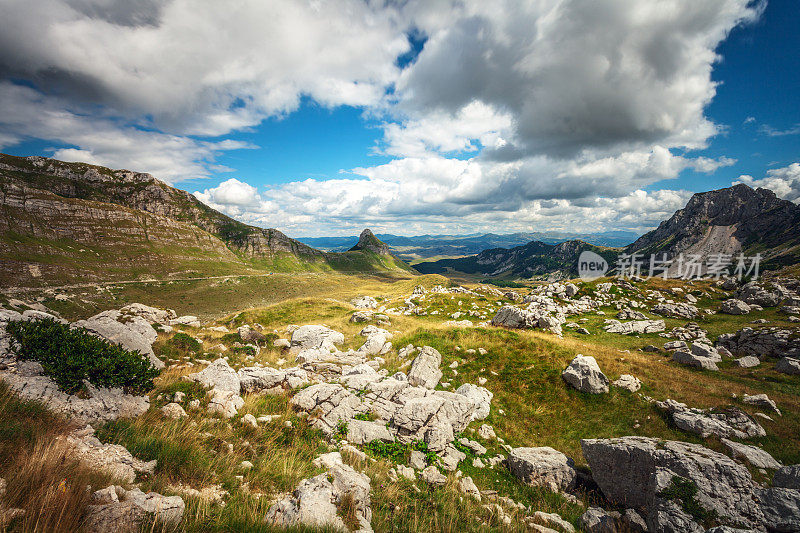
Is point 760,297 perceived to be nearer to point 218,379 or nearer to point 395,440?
point 395,440

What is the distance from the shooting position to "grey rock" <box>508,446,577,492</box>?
969cm

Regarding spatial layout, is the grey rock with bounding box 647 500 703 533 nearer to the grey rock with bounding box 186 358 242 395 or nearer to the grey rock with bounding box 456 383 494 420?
the grey rock with bounding box 456 383 494 420

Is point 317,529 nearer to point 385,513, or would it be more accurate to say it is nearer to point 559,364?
point 385,513

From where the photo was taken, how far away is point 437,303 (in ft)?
172

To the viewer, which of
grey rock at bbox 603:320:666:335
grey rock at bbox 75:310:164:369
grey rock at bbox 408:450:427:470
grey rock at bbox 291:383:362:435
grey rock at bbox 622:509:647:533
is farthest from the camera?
grey rock at bbox 603:320:666:335

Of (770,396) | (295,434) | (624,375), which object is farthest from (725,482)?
(770,396)

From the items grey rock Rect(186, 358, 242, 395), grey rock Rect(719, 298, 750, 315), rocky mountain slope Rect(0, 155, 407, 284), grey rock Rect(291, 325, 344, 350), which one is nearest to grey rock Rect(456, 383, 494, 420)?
grey rock Rect(186, 358, 242, 395)

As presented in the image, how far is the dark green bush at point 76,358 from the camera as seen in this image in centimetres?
741

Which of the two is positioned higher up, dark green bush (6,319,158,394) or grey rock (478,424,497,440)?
dark green bush (6,319,158,394)

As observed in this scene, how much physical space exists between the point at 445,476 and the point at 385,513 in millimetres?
3536

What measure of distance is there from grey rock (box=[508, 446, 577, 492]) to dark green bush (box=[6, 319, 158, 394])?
1371cm

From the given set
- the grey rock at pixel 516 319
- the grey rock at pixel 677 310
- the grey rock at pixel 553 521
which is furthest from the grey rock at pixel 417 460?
the grey rock at pixel 677 310

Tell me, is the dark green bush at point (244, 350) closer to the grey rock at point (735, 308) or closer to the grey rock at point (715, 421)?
the grey rock at point (715, 421)

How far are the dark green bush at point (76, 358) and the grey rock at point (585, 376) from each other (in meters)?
20.4
